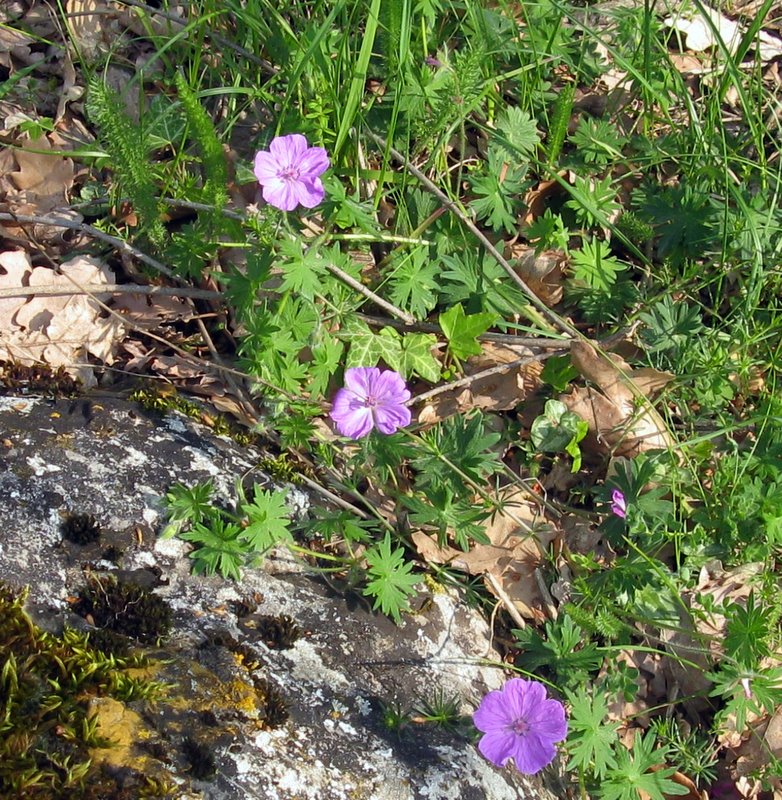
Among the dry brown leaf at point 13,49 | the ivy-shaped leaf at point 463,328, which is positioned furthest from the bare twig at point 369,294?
the dry brown leaf at point 13,49

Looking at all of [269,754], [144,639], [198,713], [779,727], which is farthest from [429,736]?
[779,727]

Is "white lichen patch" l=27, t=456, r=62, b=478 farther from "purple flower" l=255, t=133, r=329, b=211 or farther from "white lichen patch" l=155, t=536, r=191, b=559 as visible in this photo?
"purple flower" l=255, t=133, r=329, b=211

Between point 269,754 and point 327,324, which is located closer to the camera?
point 269,754

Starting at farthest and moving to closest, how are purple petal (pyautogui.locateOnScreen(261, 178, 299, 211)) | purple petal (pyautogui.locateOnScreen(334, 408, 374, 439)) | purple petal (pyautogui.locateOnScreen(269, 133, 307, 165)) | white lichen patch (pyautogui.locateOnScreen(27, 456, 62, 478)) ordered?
purple petal (pyautogui.locateOnScreen(269, 133, 307, 165)), purple petal (pyautogui.locateOnScreen(261, 178, 299, 211)), purple petal (pyautogui.locateOnScreen(334, 408, 374, 439)), white lichen patch (pyautogui.locateOnScreen(27, 456, 62, 478))

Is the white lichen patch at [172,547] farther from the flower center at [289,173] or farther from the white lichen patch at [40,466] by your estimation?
the flower center at [289,173]

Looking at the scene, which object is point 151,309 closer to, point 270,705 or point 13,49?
point 13,49

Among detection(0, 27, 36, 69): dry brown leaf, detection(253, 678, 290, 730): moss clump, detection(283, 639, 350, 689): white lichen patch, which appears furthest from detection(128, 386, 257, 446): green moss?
detection(0, 27, 36, 69): dry brown leaf

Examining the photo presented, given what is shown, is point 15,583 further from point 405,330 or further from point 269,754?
point 405,330
